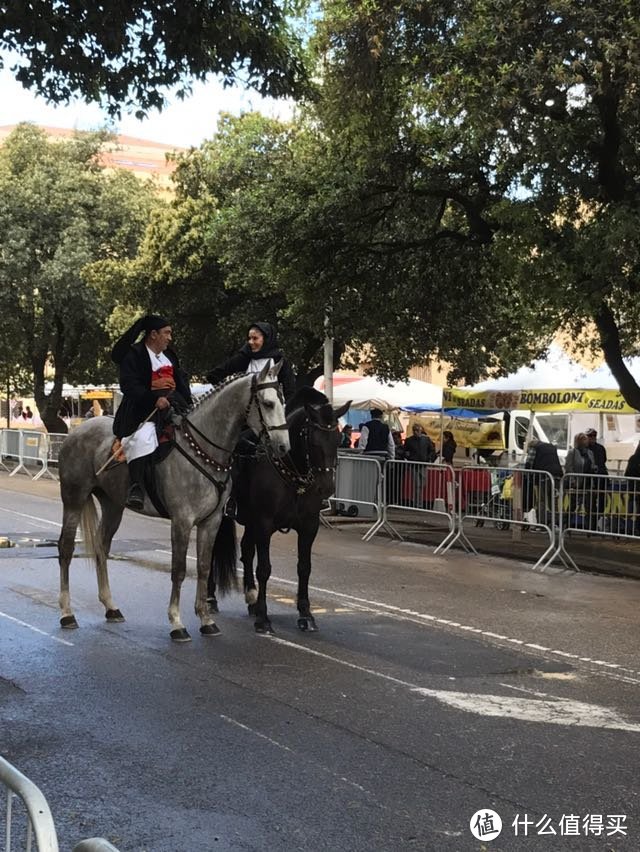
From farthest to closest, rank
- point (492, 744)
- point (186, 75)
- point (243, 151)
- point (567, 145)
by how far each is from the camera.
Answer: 1. point (243, 151)
2. point (567, 145)
3. point (186, 75)
4. point (492, 744)

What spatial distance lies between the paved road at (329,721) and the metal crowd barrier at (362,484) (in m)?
5.88

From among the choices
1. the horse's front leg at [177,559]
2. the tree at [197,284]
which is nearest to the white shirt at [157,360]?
the horse's front leg at [177,559]

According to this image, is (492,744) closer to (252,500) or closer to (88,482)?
(252,500)

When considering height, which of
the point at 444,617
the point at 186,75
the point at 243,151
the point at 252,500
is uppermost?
the point at 243,151

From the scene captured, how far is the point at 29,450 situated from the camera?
1145 inches

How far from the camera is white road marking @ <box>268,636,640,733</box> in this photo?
6.31 meters

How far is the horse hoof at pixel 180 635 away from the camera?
8.12 metres

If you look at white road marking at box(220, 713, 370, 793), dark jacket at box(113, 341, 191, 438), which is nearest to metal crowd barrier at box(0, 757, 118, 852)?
white road marking at box(220, 713, 370, 793)

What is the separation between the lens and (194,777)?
511 centimetres

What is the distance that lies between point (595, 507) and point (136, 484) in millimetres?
7593

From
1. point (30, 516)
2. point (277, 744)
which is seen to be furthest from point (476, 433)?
point (277, 744)

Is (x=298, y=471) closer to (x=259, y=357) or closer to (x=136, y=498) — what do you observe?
(x=259, y=357)

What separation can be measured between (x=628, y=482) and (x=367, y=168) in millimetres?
6520

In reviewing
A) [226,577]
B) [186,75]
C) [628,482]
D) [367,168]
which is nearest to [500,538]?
[628,482]
